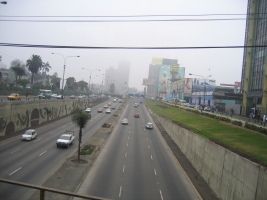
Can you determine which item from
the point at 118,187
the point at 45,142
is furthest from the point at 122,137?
the point at 118,187

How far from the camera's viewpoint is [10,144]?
1150 inches

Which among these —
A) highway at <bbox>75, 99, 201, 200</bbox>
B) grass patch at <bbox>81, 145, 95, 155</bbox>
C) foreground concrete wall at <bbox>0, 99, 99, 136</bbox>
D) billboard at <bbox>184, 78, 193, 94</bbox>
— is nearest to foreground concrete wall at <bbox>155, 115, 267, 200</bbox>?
highway at <bbox>75, 99, 201, 200</bbox>

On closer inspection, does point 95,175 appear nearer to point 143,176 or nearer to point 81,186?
point 81,186

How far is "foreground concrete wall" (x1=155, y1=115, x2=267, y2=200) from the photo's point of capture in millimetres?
12637

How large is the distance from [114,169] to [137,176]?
115 inches

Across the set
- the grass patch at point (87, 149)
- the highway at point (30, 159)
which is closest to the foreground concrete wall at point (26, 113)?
the highway at point (30, 159)

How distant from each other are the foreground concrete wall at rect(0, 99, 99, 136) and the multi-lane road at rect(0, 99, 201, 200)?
3258mm

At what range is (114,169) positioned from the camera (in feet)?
76.1

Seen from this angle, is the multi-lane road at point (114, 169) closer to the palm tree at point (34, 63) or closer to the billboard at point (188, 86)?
the palm tree at point (34, 63)

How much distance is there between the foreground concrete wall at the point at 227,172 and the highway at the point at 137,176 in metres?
1.99

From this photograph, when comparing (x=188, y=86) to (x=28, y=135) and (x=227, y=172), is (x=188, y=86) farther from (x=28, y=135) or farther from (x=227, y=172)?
(x=227, y=172)

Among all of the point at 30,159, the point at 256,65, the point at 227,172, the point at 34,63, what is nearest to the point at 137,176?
the point at 227,172

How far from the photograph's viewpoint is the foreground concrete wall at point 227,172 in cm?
1264

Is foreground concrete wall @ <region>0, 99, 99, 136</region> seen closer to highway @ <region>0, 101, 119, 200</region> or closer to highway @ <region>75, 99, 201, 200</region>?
highway @ <region>0, 101, 119, 200</region>
